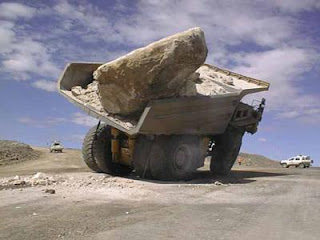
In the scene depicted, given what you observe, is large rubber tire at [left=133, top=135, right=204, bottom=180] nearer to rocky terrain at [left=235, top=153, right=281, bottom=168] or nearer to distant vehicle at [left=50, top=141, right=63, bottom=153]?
rocky terrain at [left=235, top=153, right=281, bottom=168]

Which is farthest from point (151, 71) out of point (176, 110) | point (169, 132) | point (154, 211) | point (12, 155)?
point (12, 155)

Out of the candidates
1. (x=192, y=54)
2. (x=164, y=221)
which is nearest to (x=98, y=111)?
(x=192, y=54)

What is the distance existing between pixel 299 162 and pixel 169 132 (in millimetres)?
30211

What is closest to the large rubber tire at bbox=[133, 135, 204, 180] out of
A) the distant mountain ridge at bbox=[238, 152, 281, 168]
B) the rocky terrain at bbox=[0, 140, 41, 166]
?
the rocky terrain at bbox=[0, 140, 41, 166]

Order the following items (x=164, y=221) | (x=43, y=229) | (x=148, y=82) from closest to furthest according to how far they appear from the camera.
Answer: (x=43, y=229)
(x=164, y=221)
(x=148, y=82)

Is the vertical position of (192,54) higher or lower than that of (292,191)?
higher

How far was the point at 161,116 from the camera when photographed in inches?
460

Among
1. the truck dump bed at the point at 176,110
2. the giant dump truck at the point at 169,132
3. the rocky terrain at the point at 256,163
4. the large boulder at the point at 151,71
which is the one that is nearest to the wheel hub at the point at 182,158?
the giant dump truck at the point at 169,132

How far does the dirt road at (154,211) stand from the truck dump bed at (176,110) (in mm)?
1782

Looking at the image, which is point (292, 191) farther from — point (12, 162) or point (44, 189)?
point (12, 162)

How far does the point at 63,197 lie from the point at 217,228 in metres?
3.57

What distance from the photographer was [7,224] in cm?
605

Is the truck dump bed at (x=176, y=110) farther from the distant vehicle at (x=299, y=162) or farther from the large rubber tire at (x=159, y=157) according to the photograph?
the distant vehicle at (x=299, y=162)

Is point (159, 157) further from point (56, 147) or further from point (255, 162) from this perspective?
point (56, 147)
